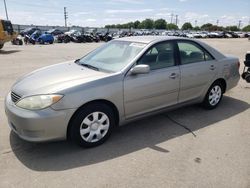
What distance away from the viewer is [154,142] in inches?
146

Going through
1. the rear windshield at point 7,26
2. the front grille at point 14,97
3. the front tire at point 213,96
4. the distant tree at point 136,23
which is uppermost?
the distant tree at point 136,23

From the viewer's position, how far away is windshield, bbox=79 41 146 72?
12.5 ft

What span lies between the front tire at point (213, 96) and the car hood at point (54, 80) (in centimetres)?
241

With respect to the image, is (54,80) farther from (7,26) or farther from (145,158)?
(7,26)

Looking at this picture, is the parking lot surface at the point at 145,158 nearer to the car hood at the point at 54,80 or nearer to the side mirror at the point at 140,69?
the car hood at the point at 54,80

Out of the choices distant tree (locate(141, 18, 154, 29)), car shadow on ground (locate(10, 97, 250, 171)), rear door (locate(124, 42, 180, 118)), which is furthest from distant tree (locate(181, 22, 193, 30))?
rear door (locate(124, 42, 180, 118))

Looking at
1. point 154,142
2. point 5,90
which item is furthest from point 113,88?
point 5,90

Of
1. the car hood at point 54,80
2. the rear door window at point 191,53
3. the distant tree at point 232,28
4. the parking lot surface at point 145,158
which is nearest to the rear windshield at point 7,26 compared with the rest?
the parking lot surface at point 145,158

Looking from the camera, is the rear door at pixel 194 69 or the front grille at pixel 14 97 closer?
the front grille at pixel 14 97

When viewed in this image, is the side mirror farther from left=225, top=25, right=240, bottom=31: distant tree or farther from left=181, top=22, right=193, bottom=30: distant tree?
left=225, top=25, right=240, bottom=31: distant tree

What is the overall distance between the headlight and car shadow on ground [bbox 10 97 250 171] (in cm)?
70

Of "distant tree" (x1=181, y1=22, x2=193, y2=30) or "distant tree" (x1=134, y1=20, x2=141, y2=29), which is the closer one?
"distant tree" (x1=134, y1=20, x2=141, y2=29)

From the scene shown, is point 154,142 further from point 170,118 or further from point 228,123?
point 228,123

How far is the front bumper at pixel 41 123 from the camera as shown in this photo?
3.02m
